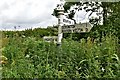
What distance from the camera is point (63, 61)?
3496 millimetres

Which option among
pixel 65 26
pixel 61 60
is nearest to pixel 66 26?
pixel 65 26

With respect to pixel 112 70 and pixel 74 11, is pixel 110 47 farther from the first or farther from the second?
pixel 74 11

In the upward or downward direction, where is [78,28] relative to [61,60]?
upward

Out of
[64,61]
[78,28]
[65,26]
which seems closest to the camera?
[64,61]

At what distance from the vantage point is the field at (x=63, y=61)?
3.09 metres

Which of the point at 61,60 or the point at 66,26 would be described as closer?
the point at 61,60

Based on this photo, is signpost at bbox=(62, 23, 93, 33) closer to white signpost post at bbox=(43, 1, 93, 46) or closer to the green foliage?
white signpost post at bbox=(43, 1, 93, 46)

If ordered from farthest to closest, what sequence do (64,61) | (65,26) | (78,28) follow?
(78,28)
(65,26)
(64,61)

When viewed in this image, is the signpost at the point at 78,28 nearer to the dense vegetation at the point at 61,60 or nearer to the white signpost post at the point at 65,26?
the white signpost post at the point at 65,26

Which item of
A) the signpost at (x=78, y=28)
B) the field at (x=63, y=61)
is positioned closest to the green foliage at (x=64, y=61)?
the field at (x=63, y=61)

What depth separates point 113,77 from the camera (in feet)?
9.71

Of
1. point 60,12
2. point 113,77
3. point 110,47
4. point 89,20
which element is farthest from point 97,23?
point 113,77

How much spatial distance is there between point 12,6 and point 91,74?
1.44 meters

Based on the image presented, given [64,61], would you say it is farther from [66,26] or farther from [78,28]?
[78,28]
